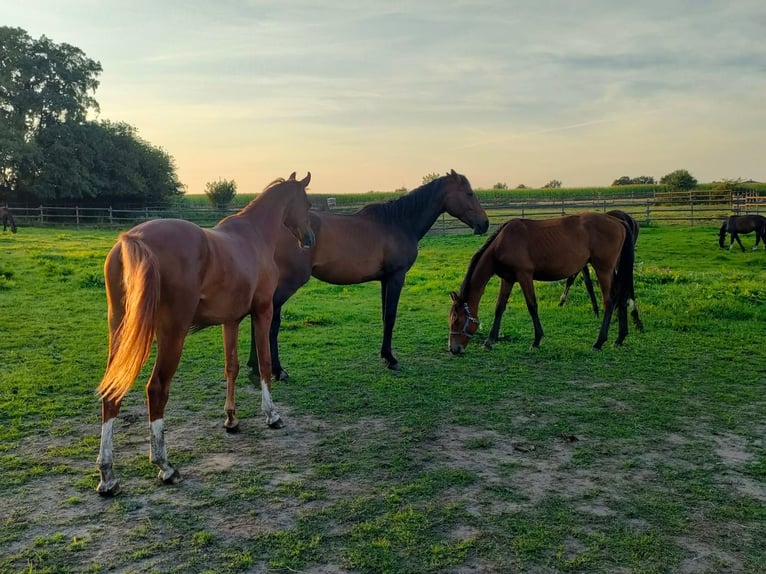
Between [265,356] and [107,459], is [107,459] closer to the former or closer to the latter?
[107,459]

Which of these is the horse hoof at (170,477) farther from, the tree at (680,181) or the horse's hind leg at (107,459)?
the tree at (680,181)

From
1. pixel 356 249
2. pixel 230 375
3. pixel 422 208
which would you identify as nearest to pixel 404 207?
pixel 422 208

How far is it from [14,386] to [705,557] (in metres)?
6.26

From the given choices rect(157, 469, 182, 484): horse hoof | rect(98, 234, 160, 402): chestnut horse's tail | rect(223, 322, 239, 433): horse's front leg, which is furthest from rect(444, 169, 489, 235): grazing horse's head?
rect(157, 469, 182, 484): horse hoof

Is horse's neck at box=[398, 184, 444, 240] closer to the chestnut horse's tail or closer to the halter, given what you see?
the halter

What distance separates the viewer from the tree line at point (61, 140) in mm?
38688

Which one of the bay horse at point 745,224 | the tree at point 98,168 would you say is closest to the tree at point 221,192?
the tree at point 98,168

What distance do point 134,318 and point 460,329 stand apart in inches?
192

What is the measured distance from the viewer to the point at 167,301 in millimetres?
3855

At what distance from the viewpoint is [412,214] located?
772 cm

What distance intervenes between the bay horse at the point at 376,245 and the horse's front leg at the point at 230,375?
4.33ft

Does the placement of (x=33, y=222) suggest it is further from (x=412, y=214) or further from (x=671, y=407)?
(x=671, y=407)

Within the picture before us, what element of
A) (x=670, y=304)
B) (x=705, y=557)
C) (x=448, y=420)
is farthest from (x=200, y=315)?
(x=670, y=304)

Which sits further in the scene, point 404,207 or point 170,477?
point 404,207
